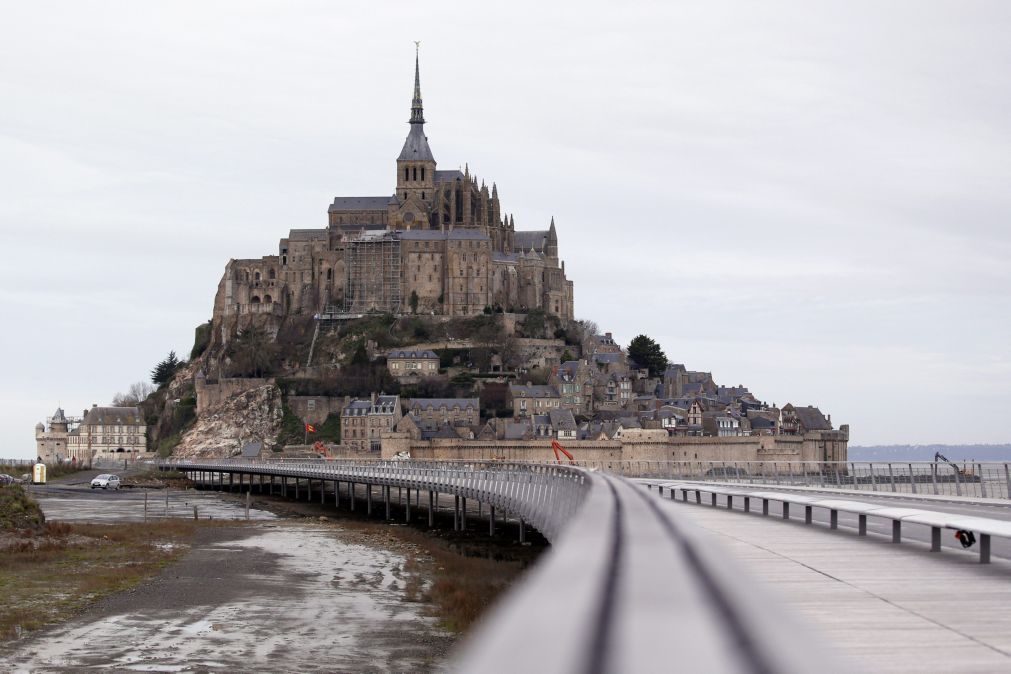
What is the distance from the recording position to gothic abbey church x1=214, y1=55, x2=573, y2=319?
446 ft

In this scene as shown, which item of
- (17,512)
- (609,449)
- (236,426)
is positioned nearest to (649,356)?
(609,449)

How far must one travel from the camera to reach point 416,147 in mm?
148375

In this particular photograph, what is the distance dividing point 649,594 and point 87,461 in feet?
427

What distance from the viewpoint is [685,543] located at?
314cm

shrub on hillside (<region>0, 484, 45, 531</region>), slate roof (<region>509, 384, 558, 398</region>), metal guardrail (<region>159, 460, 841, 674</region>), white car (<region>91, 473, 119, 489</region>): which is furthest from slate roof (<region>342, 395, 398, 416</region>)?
metal guardrail (<region>159, 460, 841, 674</region>)

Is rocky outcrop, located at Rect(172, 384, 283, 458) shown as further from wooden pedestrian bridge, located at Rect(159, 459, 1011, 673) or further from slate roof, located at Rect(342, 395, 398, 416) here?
wooden pedestrian bridge, located at Rect(159, 459, 1011, 673)

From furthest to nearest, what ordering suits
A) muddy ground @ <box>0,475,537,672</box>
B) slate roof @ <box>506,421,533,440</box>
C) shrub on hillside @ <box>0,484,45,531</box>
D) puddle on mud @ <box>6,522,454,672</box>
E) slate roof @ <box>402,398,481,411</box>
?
slate roof @ <box>402,398,481,411</box> → slate roof @ <box>506,421,533,440</box> → shrub on hillside @ <box>0,484,45,531</box> → muddy ground @ <box>0,475,537,672</box> → puddle on mud @ <box>6,522,454,672</box>

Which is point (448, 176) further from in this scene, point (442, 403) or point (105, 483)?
point (105, 483)

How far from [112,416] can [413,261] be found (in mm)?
35723

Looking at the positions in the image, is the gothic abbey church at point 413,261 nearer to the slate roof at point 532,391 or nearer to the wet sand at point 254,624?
the slate roof at point 532,391

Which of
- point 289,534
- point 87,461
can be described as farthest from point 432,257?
point 289,534

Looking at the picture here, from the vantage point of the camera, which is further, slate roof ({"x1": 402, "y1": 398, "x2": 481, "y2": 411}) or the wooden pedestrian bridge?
slate roof ({"x1": 402, "y1": 398, "x2": 481, "y2": 411})

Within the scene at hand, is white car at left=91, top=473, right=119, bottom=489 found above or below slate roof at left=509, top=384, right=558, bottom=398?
below

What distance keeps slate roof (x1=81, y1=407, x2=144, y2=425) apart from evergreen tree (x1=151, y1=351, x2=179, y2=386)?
20710 mm
